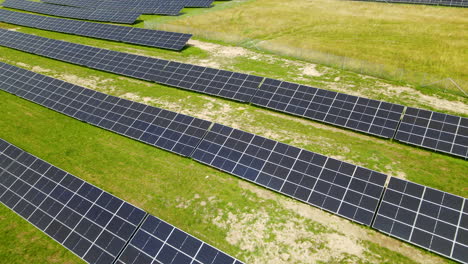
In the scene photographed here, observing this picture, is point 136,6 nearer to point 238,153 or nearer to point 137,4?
point 137,4

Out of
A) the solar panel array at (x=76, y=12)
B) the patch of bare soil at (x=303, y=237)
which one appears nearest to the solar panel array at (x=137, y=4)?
the solar panel array at (x=76, y=12)

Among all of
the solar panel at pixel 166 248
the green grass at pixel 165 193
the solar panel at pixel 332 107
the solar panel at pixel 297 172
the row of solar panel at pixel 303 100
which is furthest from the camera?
the solar panel at pixel 332 107

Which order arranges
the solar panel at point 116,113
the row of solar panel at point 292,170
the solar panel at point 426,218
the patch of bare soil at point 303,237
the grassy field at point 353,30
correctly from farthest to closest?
the grassy field at point 353,30, the solar panel at point 116,113, the row of solar panel at point 292,170, the patch of bare soil at point 303,237, the solar panel at point 426,218

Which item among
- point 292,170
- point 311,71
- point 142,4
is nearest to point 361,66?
point 311,71

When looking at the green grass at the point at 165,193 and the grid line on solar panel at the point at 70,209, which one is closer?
the grid line on solar panel at the point at 70,209

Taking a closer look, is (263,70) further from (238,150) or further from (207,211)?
(207,211)

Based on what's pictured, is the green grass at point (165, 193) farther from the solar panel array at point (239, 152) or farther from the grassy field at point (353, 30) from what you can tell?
the grassy field at point (353, 30)

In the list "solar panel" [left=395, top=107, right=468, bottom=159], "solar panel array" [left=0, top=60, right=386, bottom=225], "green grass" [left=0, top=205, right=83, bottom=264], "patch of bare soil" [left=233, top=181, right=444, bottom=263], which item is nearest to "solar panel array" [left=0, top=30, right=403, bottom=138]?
"solar panel" [left=395, top=107, right=468, bottom=159]
